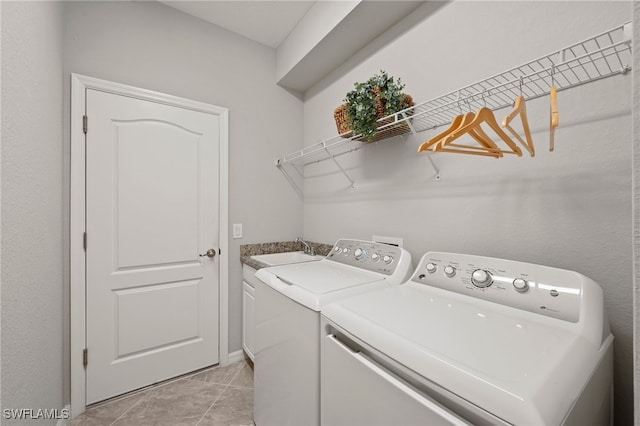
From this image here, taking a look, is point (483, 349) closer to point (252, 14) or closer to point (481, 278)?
point (481, 278)

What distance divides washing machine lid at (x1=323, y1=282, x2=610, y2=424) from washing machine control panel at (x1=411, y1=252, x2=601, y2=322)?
44 millimetres

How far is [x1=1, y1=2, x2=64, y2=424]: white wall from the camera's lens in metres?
0.80

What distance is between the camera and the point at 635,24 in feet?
1.09

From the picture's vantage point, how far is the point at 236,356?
7.16ft

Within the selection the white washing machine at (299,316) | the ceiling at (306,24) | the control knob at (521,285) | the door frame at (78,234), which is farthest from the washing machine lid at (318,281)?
the ceiling at (306,24)

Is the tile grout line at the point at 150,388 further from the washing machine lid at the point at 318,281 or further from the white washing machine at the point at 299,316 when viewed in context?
the washing machine lid at the point at 318,281

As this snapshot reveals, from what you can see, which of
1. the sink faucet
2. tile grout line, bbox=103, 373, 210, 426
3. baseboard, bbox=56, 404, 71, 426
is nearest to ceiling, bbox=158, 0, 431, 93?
the sink faucet

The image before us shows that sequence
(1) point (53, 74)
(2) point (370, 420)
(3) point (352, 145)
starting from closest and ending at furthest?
(2) point (370, 420) → (1) point (53, 74) → (3) point (352, 145)

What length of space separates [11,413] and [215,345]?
4.51 feet

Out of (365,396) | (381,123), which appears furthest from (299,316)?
(381,123)

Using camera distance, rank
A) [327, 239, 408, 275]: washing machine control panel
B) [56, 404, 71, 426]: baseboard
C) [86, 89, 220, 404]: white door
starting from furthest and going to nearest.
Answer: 1. [86, 89, 220, 404]: white door
2. [56, 404, 71, 426]: baseboard
3. [327, 239, 408, 275]: washing machine control panel

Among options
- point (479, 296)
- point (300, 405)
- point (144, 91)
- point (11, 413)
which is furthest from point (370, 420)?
point (144, 91)

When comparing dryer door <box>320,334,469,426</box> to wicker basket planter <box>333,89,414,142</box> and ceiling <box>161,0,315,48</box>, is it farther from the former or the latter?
ceiling <box>161,0,315,48</box>

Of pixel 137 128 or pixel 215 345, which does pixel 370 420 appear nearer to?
pixel 215 345
